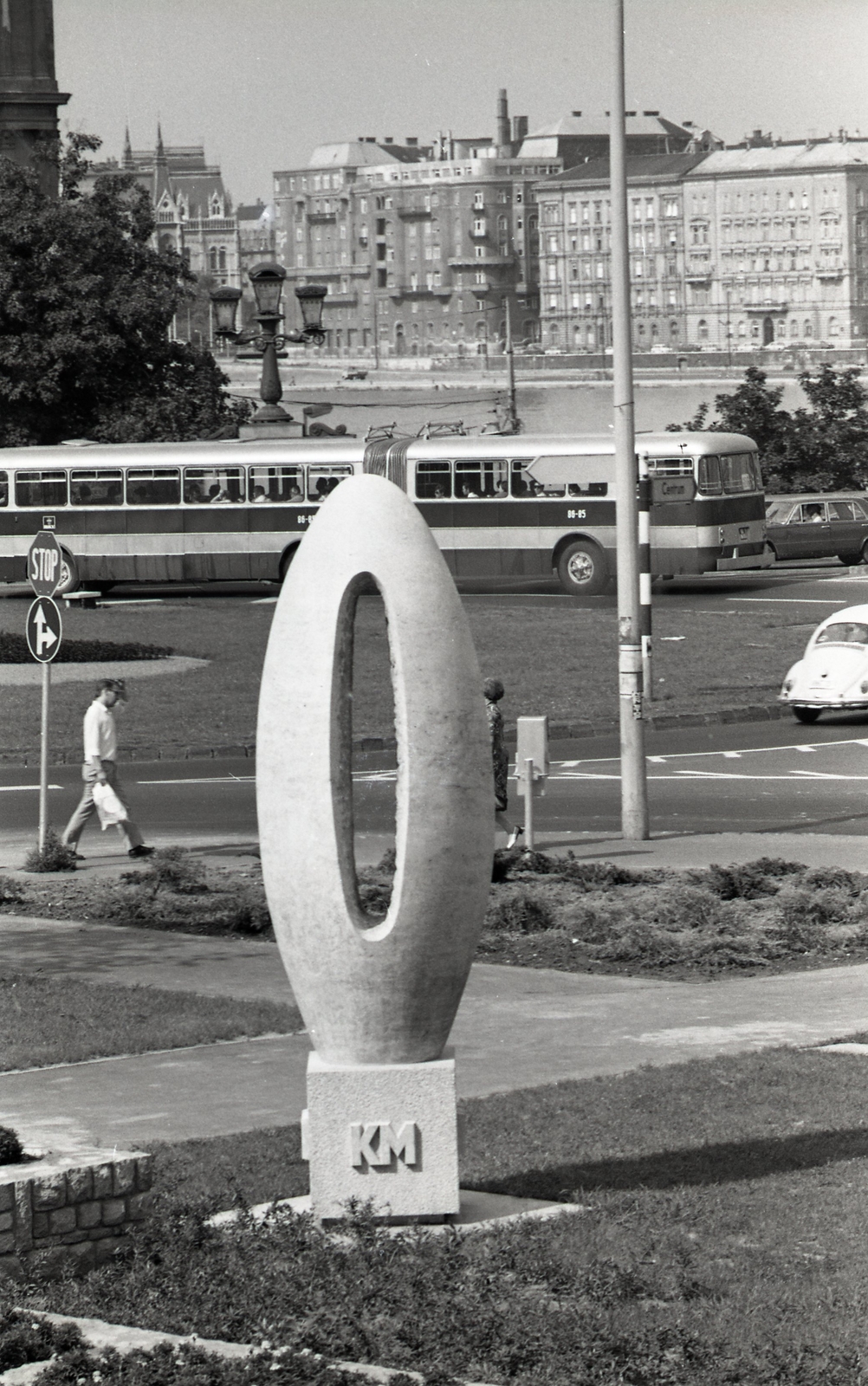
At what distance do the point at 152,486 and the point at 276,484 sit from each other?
2.83 metres

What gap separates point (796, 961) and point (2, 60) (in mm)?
63274

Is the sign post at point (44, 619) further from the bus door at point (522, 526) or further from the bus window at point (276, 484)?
the bus window at point (276, 484)

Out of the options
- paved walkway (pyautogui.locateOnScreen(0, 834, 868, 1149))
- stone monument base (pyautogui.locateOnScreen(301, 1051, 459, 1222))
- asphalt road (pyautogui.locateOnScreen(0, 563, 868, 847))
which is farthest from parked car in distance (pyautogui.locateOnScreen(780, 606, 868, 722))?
stone monument base (pyautogui.locateOnScreen(301, 1051, 459, 1222))

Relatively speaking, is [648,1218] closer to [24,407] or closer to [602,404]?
[24,407]

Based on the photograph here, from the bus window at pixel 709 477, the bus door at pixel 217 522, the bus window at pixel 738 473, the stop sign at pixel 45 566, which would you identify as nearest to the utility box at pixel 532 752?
the stop sign at pixel 45 566

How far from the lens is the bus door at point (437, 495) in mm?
47250

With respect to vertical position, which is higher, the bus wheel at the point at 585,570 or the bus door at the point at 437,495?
the bus door at the point at 437,495

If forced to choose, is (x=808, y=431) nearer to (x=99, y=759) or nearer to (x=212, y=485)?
(x=212, y=485)

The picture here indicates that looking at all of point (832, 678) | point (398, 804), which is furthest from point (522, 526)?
point (398, 804)

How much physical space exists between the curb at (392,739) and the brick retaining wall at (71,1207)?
17.8 metres

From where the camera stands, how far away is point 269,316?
123 ft

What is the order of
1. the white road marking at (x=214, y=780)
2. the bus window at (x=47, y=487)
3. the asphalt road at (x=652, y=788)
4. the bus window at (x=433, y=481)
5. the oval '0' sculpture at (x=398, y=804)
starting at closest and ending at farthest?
1. the oval '0' sculpture at (x=398, y=804)
2. the asphalt road at (x=652, y=788)
3. the white road marking at (x=214, y=780)
4. the bus window at (x=433, y=481)
5. the bus window at (x=47, y=487)

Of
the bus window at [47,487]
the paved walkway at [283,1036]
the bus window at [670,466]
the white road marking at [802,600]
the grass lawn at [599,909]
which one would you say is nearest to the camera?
the paved walkway at [283,1036]

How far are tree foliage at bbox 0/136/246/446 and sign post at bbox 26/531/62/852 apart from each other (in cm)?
3528
